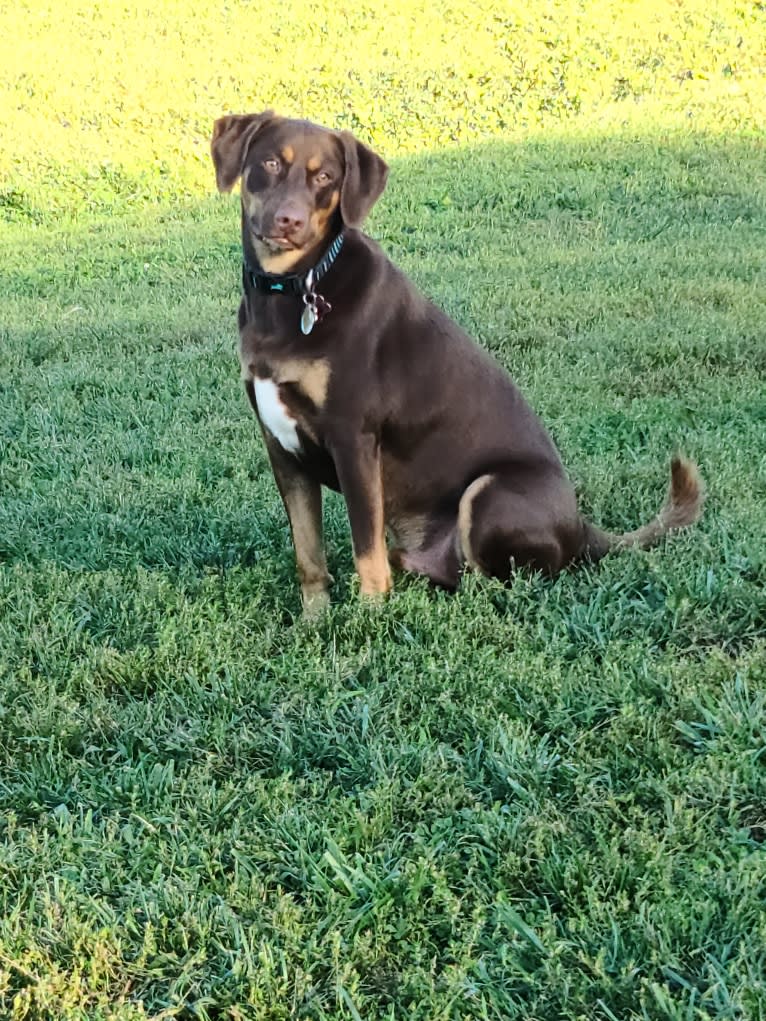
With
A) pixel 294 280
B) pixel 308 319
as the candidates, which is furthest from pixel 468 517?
pixel 294 280

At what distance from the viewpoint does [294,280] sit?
10.3 feet

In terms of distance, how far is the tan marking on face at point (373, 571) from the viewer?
329 cm

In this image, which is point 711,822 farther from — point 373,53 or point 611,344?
point 373,53

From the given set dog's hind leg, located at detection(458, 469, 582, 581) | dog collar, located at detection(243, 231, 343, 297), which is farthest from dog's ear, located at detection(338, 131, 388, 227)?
dog's hind leg, located at detection(458, 469, 582, 581)

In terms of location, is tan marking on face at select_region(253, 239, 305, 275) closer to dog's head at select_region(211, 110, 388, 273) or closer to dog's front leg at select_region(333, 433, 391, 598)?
dog's head at select_region(211, 110, 388, 273)

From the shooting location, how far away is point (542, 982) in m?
1.90

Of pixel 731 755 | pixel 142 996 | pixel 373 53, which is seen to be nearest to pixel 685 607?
pixel 731 755

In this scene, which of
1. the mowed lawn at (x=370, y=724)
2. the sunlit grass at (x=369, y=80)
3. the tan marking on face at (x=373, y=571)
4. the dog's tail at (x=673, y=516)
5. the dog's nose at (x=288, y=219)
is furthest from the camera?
the sunlit grass at (x=369, y=80)

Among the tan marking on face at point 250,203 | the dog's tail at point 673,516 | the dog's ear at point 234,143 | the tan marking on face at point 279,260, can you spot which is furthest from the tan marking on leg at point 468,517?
the dog's ear at point 234,143

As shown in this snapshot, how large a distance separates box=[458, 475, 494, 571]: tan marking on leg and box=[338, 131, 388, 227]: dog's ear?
932mm

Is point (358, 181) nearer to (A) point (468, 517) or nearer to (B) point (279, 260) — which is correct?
(B) point (279, 260)

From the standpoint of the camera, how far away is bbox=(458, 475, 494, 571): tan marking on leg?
11.0 ft

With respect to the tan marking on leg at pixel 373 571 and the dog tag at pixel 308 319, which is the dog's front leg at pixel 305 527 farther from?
the dog tag at pixel 308 319

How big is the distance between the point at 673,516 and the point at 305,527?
4.34 feet
